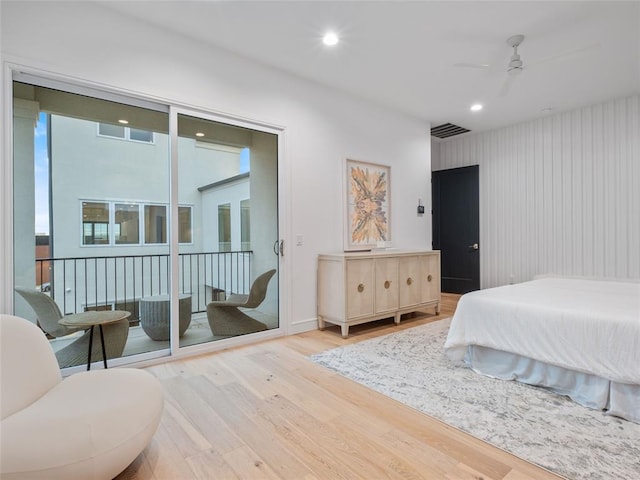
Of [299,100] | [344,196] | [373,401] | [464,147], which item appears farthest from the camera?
[464,147]

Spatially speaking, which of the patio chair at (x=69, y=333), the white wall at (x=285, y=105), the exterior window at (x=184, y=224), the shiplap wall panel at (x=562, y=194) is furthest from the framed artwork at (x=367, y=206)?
the patio chair at (x=69, y=333)

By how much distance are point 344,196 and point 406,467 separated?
3.12 metres

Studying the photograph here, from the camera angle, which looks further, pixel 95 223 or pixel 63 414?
pixel 95 223

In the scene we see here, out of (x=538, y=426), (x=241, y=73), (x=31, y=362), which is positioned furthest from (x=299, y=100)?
(x=538, y=426)

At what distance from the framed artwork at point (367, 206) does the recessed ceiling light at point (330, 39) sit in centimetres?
144

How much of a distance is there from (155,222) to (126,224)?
0.82 ft

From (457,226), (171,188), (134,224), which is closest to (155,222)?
(134,224)

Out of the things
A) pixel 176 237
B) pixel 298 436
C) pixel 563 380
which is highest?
pixel 176 237

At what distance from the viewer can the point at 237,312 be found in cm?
356

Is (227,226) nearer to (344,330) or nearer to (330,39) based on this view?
(344,330)

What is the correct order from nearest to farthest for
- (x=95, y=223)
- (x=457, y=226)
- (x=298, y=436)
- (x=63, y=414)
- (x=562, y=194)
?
(x=63, y=414) → (x=298, y=436) → (x=95, y=223) → (x=562, y=194) → (x=457, y=226)

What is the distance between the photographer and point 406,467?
1606mm

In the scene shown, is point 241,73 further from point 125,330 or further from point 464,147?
point 464,147

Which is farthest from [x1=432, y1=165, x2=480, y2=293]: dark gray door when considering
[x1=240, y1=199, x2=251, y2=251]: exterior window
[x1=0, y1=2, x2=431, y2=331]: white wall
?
[x1=240, y1=199, x2=251, y2=251]: exterior window
